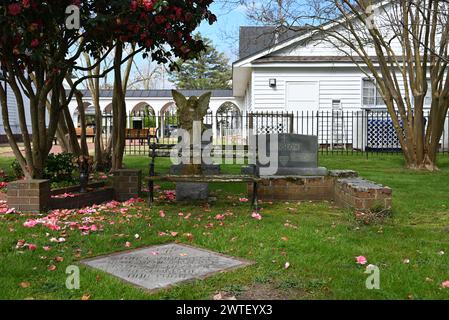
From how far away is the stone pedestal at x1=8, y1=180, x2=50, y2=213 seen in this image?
20.3ft

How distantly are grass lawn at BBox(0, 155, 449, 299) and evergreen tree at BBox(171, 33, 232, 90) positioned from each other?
186 feet

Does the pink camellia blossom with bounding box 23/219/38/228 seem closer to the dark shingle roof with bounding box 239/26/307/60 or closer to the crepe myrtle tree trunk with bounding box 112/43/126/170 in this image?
the crepe myrtle tree trunk with bounding box 112/43/126/170

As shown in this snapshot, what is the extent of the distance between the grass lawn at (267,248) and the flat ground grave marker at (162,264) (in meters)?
0.15

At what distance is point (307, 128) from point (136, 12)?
559 inches

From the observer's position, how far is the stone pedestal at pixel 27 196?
6.18 m

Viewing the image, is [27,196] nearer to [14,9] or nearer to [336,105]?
[14,9]

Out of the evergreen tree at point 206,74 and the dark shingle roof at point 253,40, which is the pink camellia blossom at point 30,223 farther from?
the evergreen tree at point 206,74

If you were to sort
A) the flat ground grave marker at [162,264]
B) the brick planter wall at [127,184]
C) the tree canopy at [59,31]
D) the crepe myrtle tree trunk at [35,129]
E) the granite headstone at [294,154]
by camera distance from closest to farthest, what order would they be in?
the flat ground grave marker at [162,264] < the tree canopy at [59,31] < the crepe myrtle tree trunk at [35,129] < the brick planter wall at [127,184] < the granite headstone at [294,154]

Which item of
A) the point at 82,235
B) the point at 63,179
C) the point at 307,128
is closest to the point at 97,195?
the point at 63,179

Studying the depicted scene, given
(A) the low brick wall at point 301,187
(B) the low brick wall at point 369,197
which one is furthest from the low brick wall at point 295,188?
(B) the low brick wall at point 369,197

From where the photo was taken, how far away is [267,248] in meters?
4.61

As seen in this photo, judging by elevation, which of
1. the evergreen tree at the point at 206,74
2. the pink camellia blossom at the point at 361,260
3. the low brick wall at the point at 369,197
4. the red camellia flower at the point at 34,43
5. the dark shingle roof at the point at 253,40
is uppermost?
the evergreen tree at the point at 206,74

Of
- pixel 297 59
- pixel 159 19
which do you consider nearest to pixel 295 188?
pixel 159 19

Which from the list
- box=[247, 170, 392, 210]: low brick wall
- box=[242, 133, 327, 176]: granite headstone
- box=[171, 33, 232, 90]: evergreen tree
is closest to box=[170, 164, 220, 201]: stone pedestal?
box=[247, 170, 392, 210]: low brick wall
